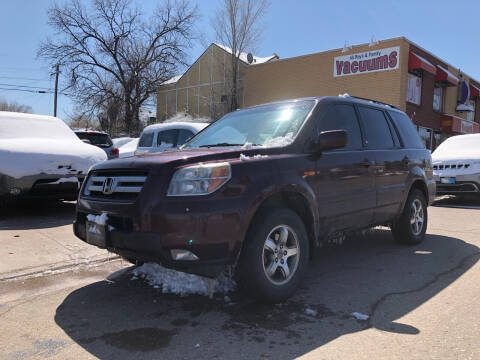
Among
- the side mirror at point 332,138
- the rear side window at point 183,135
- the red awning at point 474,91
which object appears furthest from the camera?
the red awning at point 474,91

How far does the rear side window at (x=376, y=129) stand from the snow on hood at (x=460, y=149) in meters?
5.85

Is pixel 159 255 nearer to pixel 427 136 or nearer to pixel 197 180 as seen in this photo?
pixel 197 180

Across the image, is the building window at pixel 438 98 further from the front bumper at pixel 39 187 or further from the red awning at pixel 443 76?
the front bumper at pixel 39 187

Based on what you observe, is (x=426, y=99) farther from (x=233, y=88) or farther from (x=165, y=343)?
(x=165, y=343)

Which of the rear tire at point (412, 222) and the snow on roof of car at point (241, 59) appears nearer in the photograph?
the rear tire at point (412, 222)

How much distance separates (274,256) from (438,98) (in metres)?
24.5

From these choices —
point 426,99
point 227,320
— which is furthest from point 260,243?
point 426,99

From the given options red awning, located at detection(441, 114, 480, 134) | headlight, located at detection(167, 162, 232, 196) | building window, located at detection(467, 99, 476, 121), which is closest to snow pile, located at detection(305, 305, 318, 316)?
headlight, located at detection(167, 162, 232, 196)

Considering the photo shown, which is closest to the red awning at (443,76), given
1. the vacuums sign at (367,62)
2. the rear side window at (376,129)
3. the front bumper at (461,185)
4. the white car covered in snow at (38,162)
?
the vacuums sign at (367,62)

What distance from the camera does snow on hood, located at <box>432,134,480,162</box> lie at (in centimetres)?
1003

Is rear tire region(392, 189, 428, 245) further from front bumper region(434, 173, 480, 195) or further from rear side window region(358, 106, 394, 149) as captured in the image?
front bumper region(434, 173, 480, 195)

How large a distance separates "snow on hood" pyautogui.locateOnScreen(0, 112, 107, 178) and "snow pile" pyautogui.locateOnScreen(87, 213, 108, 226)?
11.2 feet

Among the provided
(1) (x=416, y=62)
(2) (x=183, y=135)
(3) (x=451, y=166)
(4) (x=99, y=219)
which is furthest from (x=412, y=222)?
(1) (x=416, y=62)

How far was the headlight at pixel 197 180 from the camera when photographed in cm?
298
